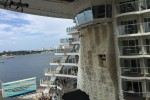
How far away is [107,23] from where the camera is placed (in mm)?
32250

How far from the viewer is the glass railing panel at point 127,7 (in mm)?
30938

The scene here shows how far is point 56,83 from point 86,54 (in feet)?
67.6

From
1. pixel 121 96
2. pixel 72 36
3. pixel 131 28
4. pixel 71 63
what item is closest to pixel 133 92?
pixel 121 96

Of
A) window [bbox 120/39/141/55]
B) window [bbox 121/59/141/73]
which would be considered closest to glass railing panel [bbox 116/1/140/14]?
window [bbox 120/39/141/55]

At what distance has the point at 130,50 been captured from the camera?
31.9 m

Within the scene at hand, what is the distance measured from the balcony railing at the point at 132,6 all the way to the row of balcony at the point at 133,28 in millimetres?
1518

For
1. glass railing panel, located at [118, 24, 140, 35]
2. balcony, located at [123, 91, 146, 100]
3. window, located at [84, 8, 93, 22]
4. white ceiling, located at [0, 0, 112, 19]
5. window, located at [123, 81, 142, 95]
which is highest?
white ceiling, located at [0, 0, 112, 19]

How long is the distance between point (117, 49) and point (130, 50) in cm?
133

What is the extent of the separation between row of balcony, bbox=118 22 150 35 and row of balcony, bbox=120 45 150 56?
1511mm

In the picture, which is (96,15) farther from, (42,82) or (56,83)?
(42,82)

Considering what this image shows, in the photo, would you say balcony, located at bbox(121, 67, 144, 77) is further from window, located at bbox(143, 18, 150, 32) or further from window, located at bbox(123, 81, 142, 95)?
window, located at bbox(143, 18, 150, 32)

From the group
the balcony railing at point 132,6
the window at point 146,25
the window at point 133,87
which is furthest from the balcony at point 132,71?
the balcony railing at point 132,6

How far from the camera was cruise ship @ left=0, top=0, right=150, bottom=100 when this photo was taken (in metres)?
30.8

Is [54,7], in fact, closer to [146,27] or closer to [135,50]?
[135,50]
